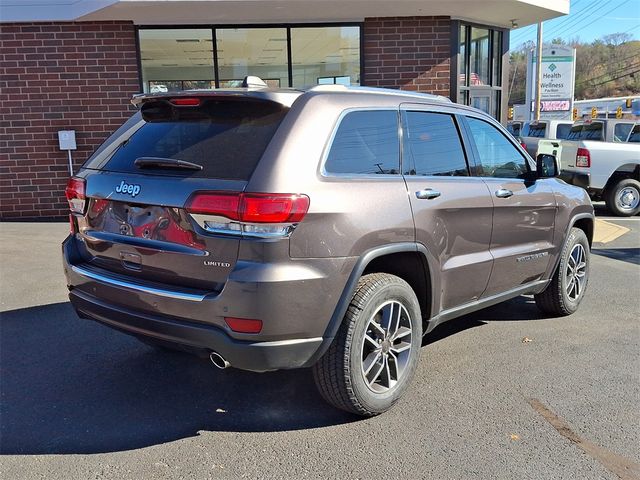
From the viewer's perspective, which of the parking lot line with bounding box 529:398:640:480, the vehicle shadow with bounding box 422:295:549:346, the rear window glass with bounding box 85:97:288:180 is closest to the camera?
the parking lot line with bounding box 529:398:640:480

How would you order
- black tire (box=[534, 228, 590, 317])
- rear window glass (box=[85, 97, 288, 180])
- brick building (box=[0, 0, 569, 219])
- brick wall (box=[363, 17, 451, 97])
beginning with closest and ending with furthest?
rear window glass (box=[85, 97, 288, 180]) → black tire (box=[534, 228, 590, 317]) → brick building (box=[0, 0, 569, 219]) → brick wall (box=[363, 17, 451, 97])

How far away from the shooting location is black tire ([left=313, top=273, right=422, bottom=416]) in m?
3.18

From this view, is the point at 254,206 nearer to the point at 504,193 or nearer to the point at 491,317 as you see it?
the point at 504,193

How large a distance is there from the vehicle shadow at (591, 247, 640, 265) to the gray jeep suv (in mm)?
4806

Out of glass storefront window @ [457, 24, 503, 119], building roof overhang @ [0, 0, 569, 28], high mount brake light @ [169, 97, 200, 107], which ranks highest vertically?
building roof overhang @ [0, 0, 569, 28]

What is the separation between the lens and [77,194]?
3.63m

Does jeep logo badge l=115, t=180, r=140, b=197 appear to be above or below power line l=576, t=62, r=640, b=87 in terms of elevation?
below

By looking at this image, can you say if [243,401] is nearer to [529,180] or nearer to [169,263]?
[169,263]

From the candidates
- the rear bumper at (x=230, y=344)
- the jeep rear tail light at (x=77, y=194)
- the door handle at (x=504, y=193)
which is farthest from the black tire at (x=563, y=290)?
the jeep rear tail light at (x=77, y=194)

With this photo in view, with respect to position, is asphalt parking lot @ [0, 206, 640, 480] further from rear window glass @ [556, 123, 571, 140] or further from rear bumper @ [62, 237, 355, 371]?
rear window glass @ [556, 123, 571, 140]

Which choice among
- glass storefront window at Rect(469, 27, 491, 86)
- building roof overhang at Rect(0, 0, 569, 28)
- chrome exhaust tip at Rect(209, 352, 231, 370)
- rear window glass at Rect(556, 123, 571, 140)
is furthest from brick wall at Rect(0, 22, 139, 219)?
rear window glass at Rect(556, 123, 571, 140)

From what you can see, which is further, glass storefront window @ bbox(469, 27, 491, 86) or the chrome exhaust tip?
glass storefront window @ bbox(469, 27, 491, 86)

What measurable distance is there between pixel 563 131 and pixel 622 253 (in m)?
6.74

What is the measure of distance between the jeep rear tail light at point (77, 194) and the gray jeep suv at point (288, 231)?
0.02 metres
